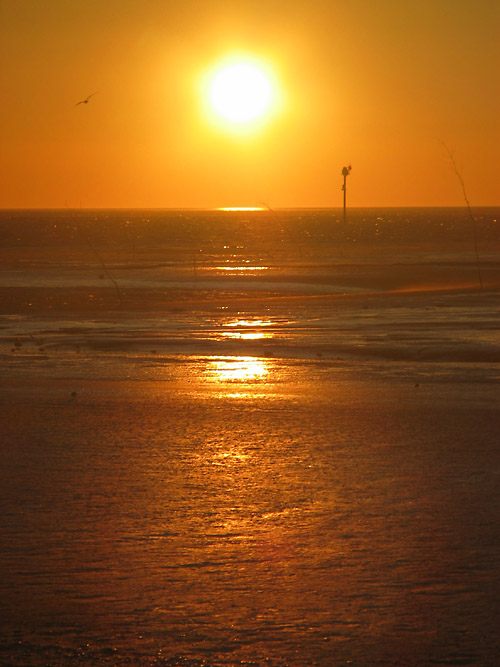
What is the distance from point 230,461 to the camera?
8.47m

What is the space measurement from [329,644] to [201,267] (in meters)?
44.3

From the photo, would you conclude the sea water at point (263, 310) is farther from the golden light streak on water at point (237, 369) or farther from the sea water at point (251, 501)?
the golden light streak on water at point (237, 369)

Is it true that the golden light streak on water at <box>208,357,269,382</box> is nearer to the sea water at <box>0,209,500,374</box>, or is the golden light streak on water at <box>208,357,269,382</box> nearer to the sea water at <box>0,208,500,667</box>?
the sea water at <box>0,208,500,667</box>

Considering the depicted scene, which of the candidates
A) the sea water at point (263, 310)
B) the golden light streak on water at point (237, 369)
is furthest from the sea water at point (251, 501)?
the sea water at point (263, 310)

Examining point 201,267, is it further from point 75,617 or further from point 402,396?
point 75,617

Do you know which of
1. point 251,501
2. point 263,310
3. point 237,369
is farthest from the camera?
point 263,310

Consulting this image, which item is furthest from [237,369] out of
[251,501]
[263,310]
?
[263,310]

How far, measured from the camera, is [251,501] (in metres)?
7.26

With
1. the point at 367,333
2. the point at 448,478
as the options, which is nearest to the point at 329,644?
the point at 448,478

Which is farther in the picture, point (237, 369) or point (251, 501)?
point (237, 369)

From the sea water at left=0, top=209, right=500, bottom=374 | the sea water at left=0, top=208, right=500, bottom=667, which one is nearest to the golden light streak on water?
the sea water at left=0, top=208, right=500, bottom=667

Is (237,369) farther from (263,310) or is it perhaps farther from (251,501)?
(263,310)

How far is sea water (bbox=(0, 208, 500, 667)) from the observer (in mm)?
4945

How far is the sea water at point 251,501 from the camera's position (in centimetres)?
495
